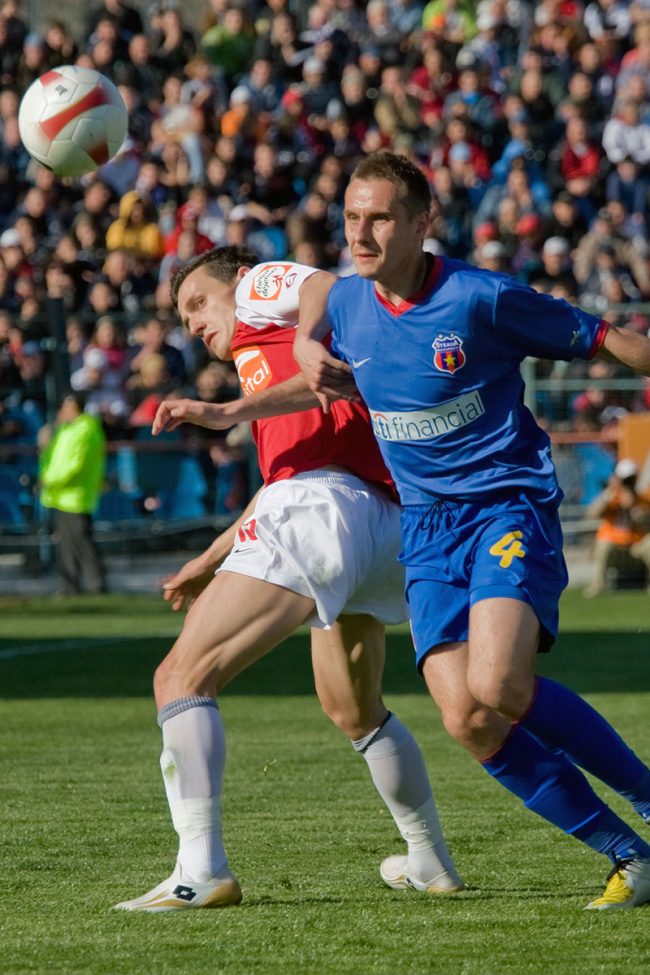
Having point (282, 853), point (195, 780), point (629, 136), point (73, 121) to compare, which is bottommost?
point (282, 853)

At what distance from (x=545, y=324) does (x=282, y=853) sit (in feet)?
7.28

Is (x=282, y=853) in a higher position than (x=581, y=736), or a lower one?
lower

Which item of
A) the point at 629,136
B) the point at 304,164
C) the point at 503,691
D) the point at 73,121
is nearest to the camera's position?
the point at 503,691

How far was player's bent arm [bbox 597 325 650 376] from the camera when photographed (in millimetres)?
4734

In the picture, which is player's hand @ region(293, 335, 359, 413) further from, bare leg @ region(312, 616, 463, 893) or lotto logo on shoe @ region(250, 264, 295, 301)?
bare leg @ region(312, 616, 463, 893)


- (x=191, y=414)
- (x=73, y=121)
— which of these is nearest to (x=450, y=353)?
(x=191, y=414)

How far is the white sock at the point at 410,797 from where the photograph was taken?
5.37 metres

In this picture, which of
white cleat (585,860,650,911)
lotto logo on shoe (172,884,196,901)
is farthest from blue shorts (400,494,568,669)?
lotto logo on shoe (172,884,196,901)

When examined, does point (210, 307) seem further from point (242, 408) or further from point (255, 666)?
point (255, 666)

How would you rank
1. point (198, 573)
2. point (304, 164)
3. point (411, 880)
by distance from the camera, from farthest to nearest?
1. point (304, 164)
2. point (198, 573)
3. point (411, 880)

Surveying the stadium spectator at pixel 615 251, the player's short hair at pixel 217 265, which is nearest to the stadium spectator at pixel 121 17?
the stadium spectator at pixel 615 251

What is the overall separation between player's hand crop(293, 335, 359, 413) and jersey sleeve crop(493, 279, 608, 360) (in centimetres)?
49

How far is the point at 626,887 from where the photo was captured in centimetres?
491

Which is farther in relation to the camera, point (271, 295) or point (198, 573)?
point (198, 573)
